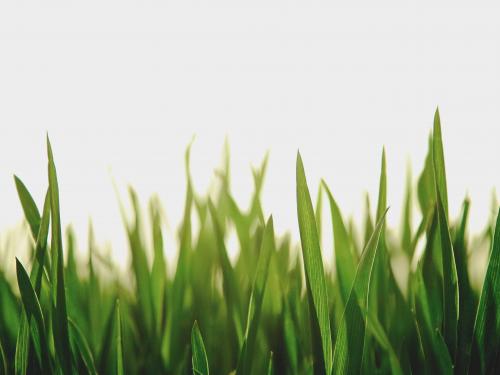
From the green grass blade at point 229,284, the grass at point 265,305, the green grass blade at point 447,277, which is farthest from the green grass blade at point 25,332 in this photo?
the green grass blade at point 447,277

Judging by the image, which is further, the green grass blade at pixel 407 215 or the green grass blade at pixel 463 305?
the green grass blade at pixel 407 215

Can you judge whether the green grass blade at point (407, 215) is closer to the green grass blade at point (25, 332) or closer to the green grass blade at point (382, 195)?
the green grass blade at point (382, 195)

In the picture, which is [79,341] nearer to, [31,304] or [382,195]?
[31,304]

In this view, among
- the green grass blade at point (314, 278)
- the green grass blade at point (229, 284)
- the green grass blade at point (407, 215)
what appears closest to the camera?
the green grass blade at point (314, 278)

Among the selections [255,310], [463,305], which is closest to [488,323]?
[463,305]

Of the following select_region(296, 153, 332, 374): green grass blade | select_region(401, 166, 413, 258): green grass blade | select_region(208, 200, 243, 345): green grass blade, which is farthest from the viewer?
select_region(401, 166, 413, 258): green grass blade

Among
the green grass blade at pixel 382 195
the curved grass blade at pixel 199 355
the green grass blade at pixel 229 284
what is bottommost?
the curved grass blade at pixel 199 355

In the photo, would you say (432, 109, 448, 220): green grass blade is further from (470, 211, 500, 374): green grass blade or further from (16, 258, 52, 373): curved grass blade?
(16, 258, 52, 373): curved grass blade

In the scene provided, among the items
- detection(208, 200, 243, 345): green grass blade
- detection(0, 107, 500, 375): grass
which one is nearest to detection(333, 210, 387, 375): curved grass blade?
detection(0, 107, 500, 375): grass
